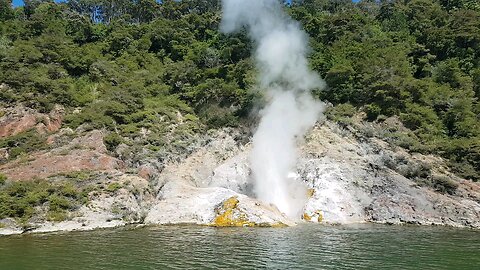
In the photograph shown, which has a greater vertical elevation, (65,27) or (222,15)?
(222,15)

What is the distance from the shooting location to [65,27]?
7031 centimetres

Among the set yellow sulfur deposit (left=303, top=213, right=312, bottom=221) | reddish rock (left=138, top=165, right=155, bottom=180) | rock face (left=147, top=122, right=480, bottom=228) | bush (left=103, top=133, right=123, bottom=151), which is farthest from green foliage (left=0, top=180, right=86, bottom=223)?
yellow sulfur deposit (left=303, top=213, right=312, bottom=221)

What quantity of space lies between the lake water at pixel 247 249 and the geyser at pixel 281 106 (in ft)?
30.5

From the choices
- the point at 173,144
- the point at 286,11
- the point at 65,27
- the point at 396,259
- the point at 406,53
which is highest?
the point at 286,11

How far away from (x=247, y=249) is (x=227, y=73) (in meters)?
37.5

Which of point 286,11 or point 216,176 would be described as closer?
point 216,176

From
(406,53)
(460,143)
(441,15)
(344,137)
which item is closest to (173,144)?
(344,137)

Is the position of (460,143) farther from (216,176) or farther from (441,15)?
(441,15)

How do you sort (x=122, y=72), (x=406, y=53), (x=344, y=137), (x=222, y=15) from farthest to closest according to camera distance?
(x=222, y=15) → (x=122, y=72) → (x=406, y=53) → (x=344, y=137)

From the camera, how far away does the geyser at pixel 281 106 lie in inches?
1421

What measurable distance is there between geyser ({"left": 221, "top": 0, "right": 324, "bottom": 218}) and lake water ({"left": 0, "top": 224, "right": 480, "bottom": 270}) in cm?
931

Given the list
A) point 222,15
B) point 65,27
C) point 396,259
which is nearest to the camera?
point 396,259

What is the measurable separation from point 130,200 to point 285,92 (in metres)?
23.3

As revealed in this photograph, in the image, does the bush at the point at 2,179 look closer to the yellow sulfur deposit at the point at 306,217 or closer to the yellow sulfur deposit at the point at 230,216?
the yellow sulfur deposit at the point at 230,216
